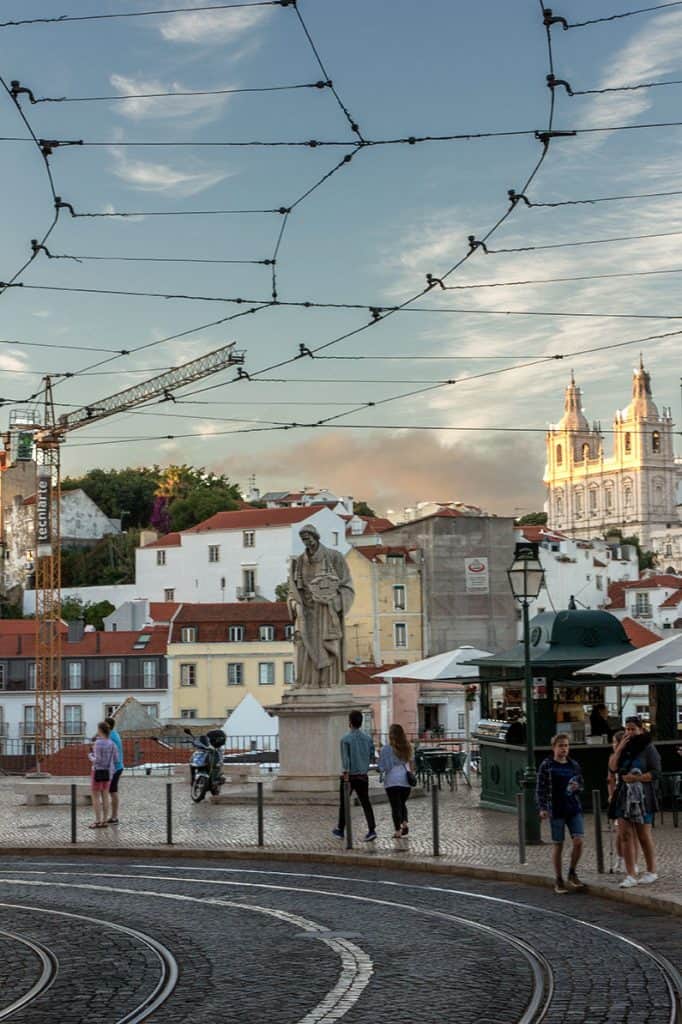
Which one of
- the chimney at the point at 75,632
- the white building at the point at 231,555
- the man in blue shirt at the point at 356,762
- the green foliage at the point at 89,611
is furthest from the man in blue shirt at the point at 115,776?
the green foliage at the point at 89,611

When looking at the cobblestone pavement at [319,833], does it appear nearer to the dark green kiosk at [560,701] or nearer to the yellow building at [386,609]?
the dark green kiosk at [560,701]

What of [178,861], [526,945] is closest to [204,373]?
[178,861]

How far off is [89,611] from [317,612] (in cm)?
7848

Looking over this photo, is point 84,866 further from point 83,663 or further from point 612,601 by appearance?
point 612,601

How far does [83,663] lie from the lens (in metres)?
80.1

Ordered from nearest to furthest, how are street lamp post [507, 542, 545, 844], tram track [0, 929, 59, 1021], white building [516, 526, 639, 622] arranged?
tram track [0, 929, 59, 1021] → street lamp post [507, 542, 545, 844] → white building [516, 526, 639, 622]

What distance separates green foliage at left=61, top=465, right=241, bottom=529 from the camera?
11650cm

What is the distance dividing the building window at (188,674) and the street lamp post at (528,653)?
60.8m

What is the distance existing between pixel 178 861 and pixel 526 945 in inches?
301

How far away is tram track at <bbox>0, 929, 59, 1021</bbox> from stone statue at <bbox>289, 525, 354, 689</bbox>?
40.1ft

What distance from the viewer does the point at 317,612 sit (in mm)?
24109

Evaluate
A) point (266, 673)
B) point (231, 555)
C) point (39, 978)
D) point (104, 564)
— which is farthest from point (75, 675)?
point (39, 978)

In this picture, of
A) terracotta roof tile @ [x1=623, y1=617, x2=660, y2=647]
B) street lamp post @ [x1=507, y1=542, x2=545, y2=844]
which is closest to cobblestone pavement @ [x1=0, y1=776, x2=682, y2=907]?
street lamp post @ [x1=507, y1=542, x2=545, y2=844]

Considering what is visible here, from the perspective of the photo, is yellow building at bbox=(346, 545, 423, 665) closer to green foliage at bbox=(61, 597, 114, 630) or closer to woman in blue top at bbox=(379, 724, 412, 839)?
green foliage at bbox=(61, 597, 114, 630)
